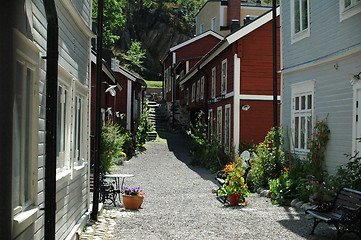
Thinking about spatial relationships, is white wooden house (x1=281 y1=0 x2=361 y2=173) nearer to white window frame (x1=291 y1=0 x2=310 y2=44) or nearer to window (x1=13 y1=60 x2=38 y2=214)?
white window frame (x1=291 y1=0 x2=310 y2=44)

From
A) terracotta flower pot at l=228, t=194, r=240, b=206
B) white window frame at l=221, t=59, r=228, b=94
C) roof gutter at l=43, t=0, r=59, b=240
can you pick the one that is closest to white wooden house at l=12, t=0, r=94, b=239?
roof gutter at l=43, t=0, r=59, b=240

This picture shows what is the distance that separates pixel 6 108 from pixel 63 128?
3854mm

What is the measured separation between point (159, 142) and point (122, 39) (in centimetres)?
2788

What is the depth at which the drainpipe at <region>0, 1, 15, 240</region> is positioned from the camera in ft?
7.59

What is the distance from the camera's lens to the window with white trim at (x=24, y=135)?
3705 millimetres

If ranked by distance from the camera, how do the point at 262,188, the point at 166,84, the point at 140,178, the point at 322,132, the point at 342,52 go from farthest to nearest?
the point at 166,84 < the point at 140,178 < the point at 262,188 < the point at 322,132 < the point at 342,52

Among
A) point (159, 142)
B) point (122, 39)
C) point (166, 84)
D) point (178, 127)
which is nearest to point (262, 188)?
point (159, 142)

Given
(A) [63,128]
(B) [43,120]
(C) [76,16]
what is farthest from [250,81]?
(B) [43,120]

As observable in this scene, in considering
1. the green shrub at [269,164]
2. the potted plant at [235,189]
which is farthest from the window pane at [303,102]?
the potted plant at [235,189]

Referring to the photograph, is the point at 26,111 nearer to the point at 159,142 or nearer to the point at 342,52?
the point at 342,52

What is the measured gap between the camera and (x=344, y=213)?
23.3 feet

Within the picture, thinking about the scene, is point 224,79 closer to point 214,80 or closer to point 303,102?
point 214,80

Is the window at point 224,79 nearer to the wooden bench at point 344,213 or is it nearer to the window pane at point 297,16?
the window pane at point 297,16

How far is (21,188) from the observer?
12.9ft
